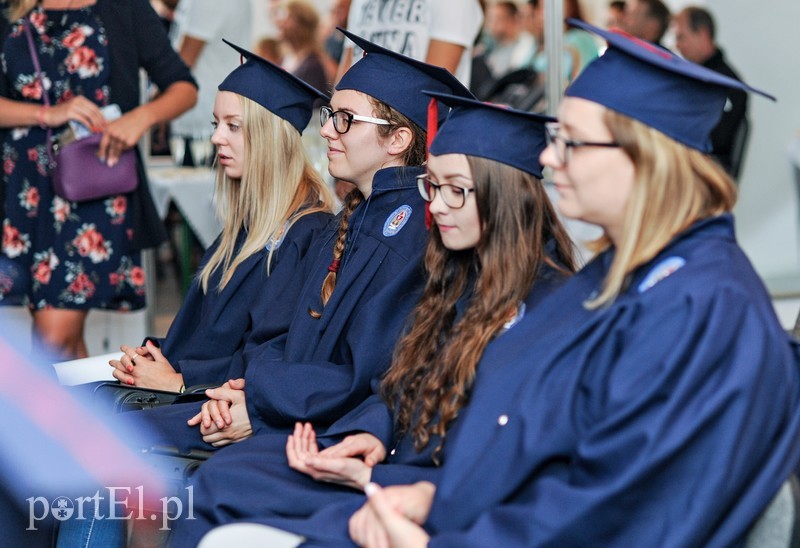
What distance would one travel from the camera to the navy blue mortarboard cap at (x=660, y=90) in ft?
5.53

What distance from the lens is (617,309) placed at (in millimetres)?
1701

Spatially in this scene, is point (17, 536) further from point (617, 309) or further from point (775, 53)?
point (775, 53)

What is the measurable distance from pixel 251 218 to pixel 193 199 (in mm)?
2235

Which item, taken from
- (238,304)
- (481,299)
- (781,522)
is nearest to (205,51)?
(238,304)

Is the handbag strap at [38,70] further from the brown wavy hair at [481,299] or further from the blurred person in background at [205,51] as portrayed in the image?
the brown wavy hair at [481,299]

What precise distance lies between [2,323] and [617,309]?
2.72m

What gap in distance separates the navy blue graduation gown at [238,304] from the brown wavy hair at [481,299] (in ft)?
2.42

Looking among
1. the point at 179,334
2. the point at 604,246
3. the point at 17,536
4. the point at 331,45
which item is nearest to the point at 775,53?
the point at 331,45

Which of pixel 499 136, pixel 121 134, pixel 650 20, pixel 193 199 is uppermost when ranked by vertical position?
pixel 499 136

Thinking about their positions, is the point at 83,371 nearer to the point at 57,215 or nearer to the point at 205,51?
the point at 57,215

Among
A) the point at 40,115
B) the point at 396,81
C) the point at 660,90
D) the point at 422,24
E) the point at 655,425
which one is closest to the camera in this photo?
the point at 655,425

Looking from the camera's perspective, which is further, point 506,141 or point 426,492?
point 506,141

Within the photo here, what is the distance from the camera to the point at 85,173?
3.71 metres

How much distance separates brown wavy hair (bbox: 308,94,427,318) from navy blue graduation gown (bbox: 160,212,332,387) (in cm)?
23
